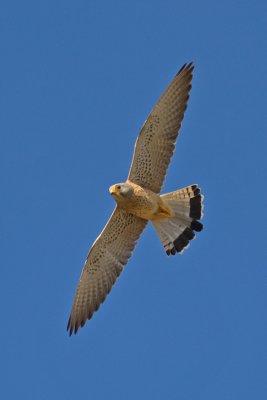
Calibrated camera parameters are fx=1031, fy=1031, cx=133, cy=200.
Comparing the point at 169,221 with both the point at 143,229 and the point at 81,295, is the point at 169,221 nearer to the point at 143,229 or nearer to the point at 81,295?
the point at 143,229

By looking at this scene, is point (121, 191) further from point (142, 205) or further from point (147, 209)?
point (147, 209)

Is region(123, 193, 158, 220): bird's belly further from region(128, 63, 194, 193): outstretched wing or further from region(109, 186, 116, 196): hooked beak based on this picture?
region(128, 63, 194, 193): outstretched wing

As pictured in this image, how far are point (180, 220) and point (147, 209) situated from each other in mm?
672

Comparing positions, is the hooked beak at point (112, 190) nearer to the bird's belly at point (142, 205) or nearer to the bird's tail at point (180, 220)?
the bird's belly at point (142, 205)

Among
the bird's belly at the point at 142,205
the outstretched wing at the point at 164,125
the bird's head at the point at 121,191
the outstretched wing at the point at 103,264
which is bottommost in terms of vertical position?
the outstretched wing at the point at 103,264

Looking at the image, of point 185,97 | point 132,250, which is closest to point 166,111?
point 185,97

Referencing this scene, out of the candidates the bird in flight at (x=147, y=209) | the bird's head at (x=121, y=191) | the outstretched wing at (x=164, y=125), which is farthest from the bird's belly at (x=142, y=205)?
the outstretched wing at (x=164, y=125)

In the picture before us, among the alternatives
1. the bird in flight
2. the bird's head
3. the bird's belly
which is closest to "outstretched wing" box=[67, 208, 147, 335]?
the bird in flight

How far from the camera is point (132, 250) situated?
53.0ft

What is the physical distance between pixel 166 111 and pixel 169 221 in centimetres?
173

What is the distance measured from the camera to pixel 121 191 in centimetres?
1522

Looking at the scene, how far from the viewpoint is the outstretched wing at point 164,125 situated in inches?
604

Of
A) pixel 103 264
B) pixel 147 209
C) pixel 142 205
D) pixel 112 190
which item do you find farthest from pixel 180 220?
pixel 103 264

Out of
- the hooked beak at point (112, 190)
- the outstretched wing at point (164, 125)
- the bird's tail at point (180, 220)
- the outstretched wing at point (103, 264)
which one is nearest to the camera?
the hooked beak at point (112, 190)
